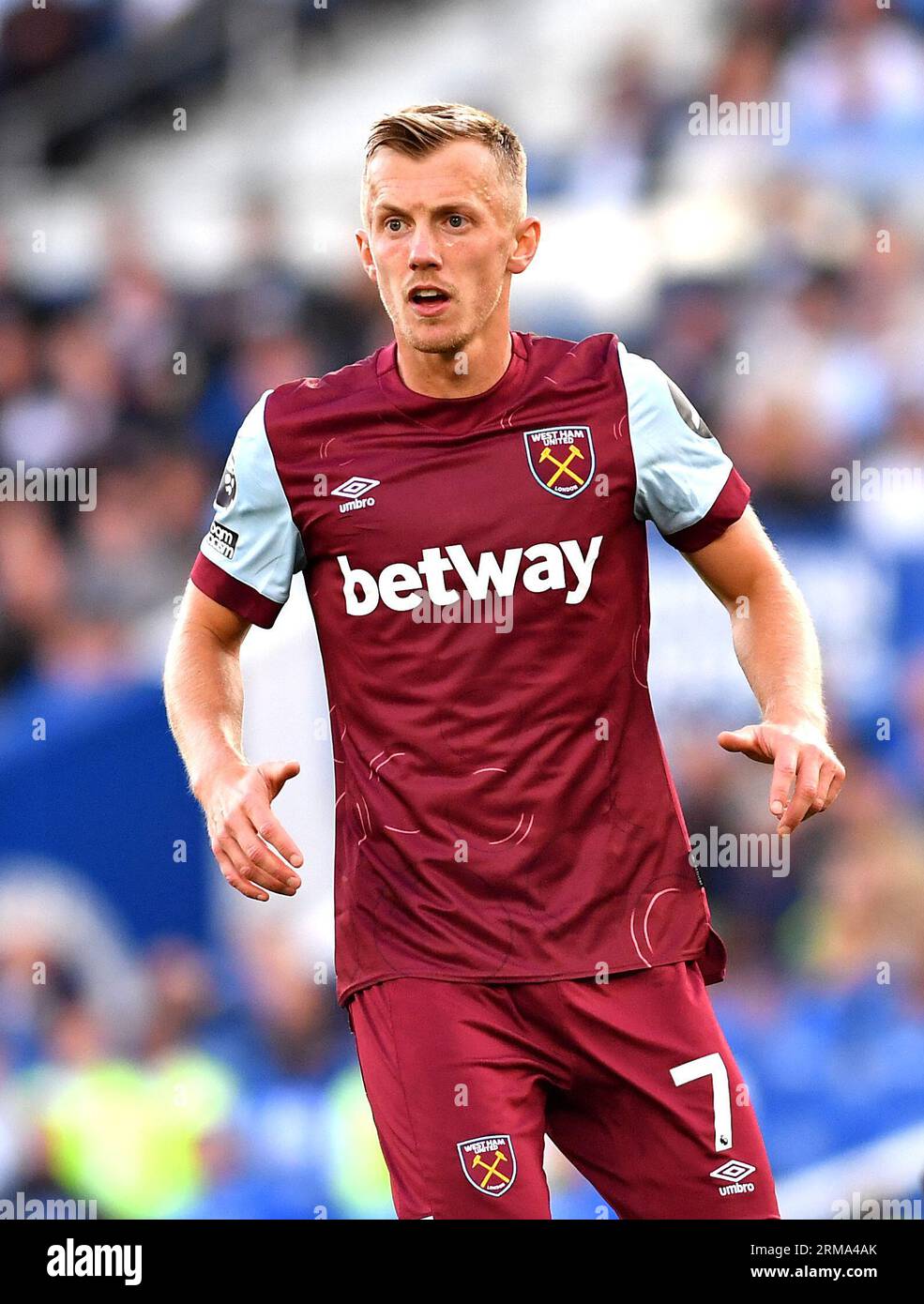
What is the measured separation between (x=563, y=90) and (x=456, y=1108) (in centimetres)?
603

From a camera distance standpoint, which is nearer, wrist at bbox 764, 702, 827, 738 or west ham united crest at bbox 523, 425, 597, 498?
wrist at bbox 764, 702, 827, 738

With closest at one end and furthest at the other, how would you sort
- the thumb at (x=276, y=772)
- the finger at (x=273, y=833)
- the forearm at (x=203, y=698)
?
the finger at (x=273, y=833) < the thumb at (x=276, y=772) < the forearm at (x=203, y=698)

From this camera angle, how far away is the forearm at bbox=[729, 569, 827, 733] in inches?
129

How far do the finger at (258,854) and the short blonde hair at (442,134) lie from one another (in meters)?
1.15

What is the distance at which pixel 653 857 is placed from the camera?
3.32 meters

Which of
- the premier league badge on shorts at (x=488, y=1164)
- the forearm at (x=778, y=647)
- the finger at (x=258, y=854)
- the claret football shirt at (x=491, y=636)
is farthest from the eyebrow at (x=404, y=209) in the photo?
the premier league badge on shorts at (x=488, y=1164)

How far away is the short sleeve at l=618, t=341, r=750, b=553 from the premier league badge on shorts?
1.11 metres

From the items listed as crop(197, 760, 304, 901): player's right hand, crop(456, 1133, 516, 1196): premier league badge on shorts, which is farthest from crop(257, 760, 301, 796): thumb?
crop(456, 1133, 516, 1196): premier league badge on shorts

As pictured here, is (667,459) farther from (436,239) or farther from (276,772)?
(276,772)

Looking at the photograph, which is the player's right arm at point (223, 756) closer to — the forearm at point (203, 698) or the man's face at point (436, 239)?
the forearm at point (203, 698)

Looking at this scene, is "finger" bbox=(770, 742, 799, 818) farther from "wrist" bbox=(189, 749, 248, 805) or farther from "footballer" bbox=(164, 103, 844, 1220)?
"wrist" bbox=(189, 749, 248, 805)

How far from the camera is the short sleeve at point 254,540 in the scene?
3.42 metres
